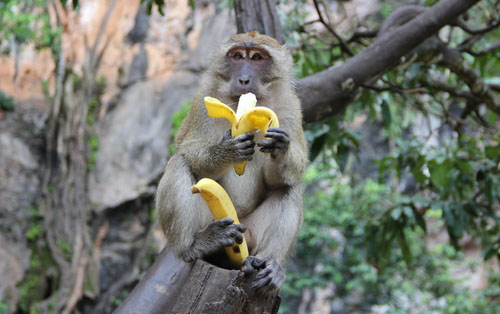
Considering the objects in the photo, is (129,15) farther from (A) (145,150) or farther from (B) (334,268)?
(B) (334,268)

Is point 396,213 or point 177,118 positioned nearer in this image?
point 396,213

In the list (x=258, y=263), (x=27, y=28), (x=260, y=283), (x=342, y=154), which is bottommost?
(x=260, y=283)

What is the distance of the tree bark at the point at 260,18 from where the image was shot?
503cm

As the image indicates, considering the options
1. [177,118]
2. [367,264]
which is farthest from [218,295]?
[177,118]

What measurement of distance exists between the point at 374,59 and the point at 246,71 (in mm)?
1951

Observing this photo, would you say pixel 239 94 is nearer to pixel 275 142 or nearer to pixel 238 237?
pixel 275 142

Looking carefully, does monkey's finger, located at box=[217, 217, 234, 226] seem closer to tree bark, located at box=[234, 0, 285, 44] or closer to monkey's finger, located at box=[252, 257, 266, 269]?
monkey's finger, located at box=[252, 257, 266, 269]

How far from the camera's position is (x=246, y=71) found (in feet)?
Result: 11.5

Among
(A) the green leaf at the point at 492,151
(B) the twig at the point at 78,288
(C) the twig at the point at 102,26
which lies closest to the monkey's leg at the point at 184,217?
(A) the green leaf at the point at 492,151

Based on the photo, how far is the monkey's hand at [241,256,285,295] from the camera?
9.87 ft

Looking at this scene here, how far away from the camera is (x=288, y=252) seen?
3.60 m

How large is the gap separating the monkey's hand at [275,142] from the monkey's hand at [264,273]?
2.25 ft

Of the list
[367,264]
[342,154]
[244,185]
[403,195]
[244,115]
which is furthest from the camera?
[367,264]

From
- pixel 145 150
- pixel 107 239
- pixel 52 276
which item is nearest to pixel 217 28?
pixel 145 150
